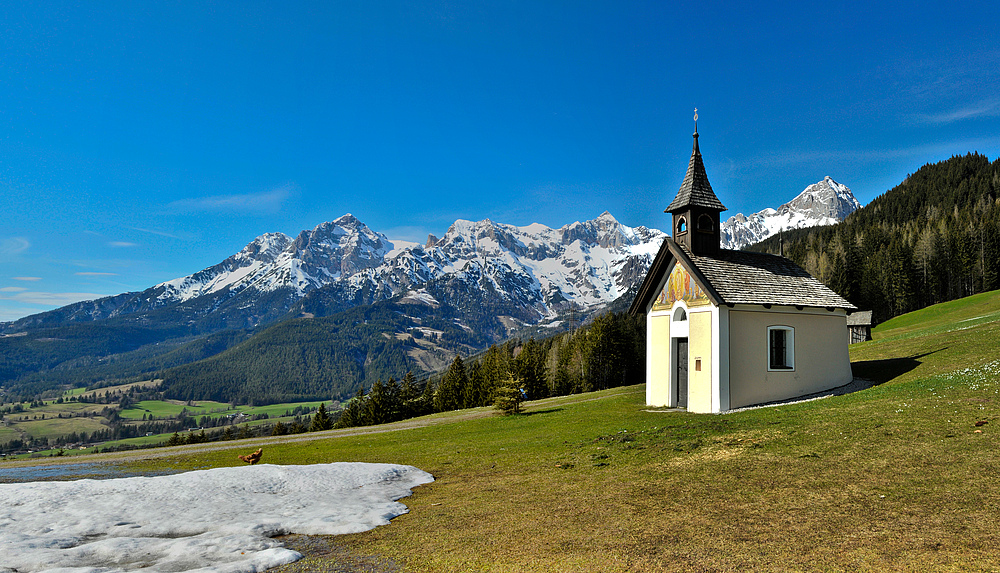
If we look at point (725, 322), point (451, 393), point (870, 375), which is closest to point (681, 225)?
point (725, 322)

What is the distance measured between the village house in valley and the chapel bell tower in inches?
2.1

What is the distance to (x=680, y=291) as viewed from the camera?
2691cm

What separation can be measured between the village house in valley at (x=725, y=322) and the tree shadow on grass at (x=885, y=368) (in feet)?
5.12

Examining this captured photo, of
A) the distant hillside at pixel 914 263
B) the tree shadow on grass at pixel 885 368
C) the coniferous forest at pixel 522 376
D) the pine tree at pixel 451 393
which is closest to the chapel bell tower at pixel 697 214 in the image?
the tree shadow on grass at pixel 885 368

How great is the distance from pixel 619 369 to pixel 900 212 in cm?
12244

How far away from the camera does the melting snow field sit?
811 centimetres

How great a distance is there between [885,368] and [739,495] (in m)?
23.8

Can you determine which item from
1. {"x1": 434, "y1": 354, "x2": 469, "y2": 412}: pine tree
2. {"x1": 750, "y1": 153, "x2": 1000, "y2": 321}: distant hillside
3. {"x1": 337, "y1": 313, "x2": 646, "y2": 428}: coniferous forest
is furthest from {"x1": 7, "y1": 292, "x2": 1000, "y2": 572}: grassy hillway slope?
{"x1": 750, "y1": 153, "x2": 1000, "y2": 321}: distant hillside

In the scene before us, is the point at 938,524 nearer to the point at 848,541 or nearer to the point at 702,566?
the point at 848,541

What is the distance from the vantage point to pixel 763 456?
12.7 m

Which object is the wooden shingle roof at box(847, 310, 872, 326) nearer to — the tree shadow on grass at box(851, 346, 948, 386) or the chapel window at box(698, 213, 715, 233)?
the tree shadow on grass at box(851, 346, 948, 386)

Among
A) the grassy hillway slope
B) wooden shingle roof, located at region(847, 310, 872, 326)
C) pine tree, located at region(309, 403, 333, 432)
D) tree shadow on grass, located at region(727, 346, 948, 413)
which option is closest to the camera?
the grassy hillway slope

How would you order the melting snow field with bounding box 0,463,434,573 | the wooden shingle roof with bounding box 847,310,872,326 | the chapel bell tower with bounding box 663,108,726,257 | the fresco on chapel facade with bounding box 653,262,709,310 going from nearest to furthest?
the melting snow field with bounding box 0,463,434,573 → the fresco on chapel facade with bounding box 653,262,709,310 → the chapel bell tower with bounding box 663,108,726,257 → the wooden shingle roof with bounding box 847,310,872,326

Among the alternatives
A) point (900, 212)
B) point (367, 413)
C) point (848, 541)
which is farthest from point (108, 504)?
point (900, 212)
